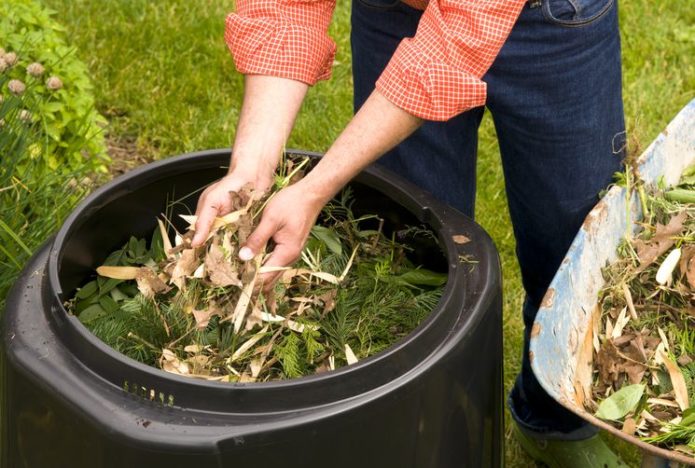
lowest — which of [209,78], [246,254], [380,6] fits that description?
[209,78]

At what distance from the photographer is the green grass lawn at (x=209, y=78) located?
3.53 meters

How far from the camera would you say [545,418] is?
2.51 meters

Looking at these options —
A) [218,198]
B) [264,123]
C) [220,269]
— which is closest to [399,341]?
[220,269]

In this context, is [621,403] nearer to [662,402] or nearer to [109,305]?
[662,402]

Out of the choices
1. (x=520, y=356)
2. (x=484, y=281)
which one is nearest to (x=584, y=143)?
(x=484, y=281)

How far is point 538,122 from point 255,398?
93cm

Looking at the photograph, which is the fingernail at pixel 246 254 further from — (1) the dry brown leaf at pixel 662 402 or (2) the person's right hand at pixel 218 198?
(1) the dry brown leaf at pixel 662 402

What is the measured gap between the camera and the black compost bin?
133 centimetres

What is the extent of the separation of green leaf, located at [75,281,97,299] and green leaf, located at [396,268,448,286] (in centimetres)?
55

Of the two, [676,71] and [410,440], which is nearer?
[410,440]

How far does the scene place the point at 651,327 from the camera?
6.44 feet

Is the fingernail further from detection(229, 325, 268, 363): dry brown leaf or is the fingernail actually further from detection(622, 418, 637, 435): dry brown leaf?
detection(622, 418, 637, 435): dry brown leaf

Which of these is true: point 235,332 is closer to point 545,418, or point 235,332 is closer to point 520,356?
point 545,418

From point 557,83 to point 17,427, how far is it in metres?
1.17
